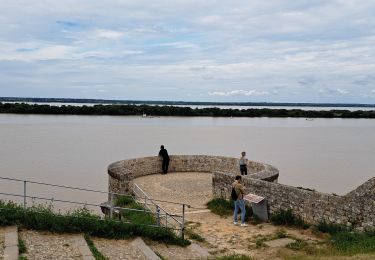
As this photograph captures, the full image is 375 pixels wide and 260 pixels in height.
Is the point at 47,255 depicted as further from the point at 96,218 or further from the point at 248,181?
the point at 248,181

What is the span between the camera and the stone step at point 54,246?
7047 millimetres

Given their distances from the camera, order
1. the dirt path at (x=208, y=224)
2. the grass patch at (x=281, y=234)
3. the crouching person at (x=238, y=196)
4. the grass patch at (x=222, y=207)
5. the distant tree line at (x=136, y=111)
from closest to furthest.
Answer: the dirt path at (x=208, y=224) → the grass patch at (x=281, y=234) → the crouching person at (x=238, y=196) → the grass patch at (x=222, y=207) → the distant tree line at (x=136, y=111)

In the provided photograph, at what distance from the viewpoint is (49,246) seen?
24.6 feet

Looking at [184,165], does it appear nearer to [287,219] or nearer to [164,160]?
[164,160]

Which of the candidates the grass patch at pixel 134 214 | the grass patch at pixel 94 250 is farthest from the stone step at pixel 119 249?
the grass patch at pixel 134 214

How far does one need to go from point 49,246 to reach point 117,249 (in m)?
1.20

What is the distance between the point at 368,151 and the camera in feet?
139

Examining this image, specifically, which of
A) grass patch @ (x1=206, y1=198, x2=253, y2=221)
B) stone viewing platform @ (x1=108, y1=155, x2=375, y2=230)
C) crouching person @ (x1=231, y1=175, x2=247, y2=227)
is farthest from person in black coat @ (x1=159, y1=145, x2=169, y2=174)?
crouching person @ (x1=231, y1=175, x2=247, y2=227)

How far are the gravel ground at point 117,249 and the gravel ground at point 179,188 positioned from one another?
144 inches

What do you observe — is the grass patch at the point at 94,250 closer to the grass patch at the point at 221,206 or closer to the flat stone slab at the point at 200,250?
the flat stone slab at the point at 200,250

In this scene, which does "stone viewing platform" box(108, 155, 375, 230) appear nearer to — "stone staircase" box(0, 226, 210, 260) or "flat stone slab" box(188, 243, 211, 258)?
"flat stone slab" box(188, 243, 211, 258)

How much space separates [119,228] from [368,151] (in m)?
38.6

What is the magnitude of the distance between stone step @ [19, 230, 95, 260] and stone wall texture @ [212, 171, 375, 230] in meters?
5.01

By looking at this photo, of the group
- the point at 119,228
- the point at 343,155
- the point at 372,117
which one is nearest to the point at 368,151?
the point at 343,155
